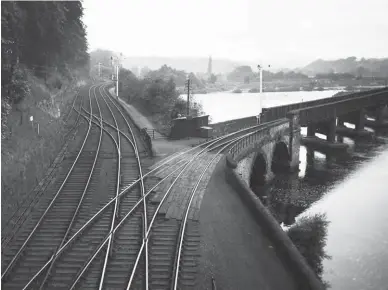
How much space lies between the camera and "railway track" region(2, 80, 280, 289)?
9.98 meters

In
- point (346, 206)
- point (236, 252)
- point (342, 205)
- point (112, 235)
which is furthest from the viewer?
point (342, 205)

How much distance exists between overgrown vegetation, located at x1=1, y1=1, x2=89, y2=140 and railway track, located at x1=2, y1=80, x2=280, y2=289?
5.22 meters

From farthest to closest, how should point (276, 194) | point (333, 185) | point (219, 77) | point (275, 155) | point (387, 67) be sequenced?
point (219, 77) < point (387, 67) < point (275, 155) < point (333, 185) < point (276, 194)

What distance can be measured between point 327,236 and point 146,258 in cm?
1530

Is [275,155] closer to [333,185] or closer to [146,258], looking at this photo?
[333,185]

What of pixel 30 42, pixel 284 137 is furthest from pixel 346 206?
pixel 30 42

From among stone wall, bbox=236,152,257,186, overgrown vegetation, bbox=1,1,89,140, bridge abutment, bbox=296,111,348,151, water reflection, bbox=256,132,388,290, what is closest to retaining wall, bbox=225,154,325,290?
water reflection, bbox=256,132,388,290

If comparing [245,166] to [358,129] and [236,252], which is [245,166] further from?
[358,129]

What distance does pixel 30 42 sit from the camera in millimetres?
26391

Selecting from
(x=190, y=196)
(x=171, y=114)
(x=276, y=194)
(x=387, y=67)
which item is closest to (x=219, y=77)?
(x=387, y=67)

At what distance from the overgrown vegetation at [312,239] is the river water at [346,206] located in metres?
0.36

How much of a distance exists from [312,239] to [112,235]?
43.4ft

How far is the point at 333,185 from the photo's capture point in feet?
111

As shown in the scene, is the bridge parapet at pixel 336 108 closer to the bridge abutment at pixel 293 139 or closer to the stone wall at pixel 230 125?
the bridge abutment at pixel 293 139
